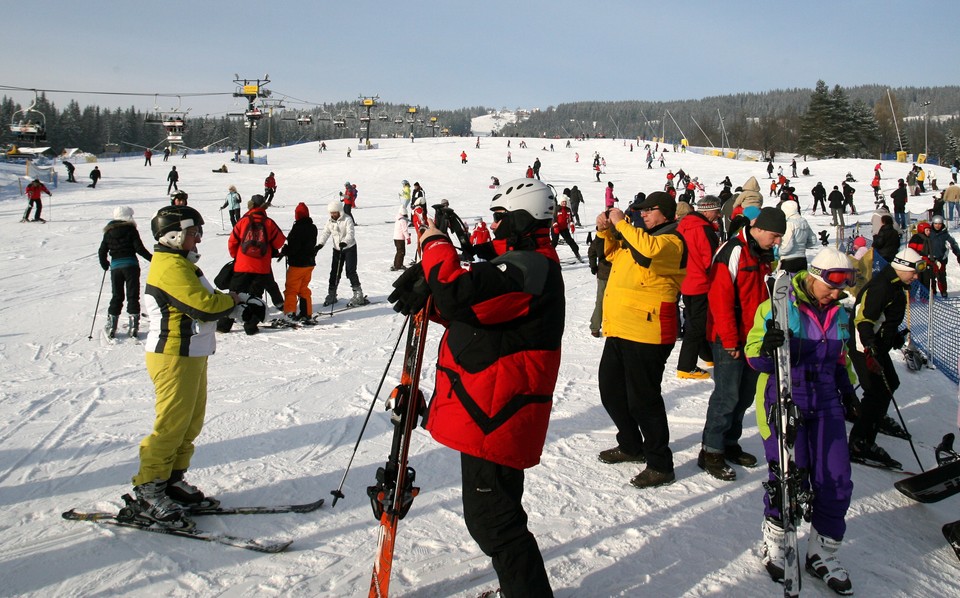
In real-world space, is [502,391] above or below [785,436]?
above

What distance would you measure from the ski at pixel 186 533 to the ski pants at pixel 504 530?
4.70ft

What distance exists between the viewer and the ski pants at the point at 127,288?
26.1 feet

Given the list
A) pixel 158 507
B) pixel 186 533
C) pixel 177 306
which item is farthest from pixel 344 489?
pixel 177 306

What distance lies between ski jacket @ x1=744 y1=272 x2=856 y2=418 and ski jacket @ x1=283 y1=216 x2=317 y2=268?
22.4ft

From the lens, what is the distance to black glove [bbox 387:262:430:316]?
2.49 metres

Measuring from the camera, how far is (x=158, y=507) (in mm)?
3600

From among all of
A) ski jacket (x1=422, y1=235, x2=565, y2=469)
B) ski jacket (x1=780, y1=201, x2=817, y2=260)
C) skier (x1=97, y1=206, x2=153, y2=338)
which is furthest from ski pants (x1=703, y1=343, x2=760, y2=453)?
skier (x1=97, y1=206, x2=153, y2=338)

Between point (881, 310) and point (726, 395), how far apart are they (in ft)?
6.97

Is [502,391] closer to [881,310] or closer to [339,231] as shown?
[881,310]

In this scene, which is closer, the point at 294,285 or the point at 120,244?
the point at 120,244

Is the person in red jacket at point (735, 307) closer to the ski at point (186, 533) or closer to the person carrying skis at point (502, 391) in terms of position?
the person carrying skis at point (502, 391)

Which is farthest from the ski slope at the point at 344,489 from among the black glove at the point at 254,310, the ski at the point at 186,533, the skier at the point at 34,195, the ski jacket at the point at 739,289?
the skier at the point at 34,195

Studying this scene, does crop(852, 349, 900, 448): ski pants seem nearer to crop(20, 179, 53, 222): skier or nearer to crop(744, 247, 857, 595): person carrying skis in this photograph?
crop(744, 247, 857, 595): person carrying skis

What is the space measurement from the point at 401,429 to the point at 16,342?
752cm
